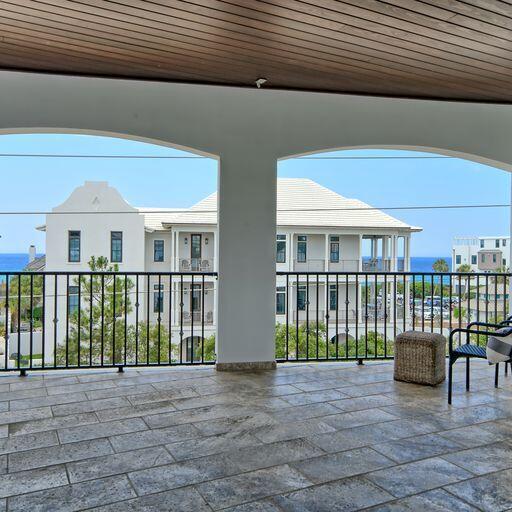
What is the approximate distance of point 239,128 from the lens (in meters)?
4.31

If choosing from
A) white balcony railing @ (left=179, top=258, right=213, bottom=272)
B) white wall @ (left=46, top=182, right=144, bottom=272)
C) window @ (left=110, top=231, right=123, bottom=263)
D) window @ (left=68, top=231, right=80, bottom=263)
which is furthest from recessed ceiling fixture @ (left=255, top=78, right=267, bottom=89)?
window @ (left=68, top=231, right=80, bottom=263)

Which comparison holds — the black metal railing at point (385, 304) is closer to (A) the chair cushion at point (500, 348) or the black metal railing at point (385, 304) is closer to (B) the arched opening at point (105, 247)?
(A) the chair cushion at point (500, 348)

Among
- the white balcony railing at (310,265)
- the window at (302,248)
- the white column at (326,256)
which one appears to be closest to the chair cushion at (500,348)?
the white column at (326,256)

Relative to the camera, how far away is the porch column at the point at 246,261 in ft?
14.1

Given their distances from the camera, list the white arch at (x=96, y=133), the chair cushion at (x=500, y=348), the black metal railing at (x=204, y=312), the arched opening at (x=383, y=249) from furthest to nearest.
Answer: the arched opening at (x=383, y=249) < the black metal railing at (x=204, y=312) < the white arch at (x=96, y=133) < the chair cushion at (x=500, y=348)

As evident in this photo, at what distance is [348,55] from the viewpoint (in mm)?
3541

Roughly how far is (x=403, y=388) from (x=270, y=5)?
290cm

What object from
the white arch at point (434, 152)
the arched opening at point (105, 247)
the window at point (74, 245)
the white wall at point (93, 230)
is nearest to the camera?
the white arch at point (434, 152)

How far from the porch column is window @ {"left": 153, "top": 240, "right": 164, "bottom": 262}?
1341 centimetres

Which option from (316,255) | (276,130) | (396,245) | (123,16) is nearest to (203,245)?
(316,255)

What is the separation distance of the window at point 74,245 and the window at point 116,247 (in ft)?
4.71

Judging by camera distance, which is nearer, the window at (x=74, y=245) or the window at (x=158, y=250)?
the window at (x=158, y=250)

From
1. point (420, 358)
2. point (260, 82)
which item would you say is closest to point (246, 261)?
point (260, 82)

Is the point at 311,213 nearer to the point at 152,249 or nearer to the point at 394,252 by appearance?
the point at 394,252
